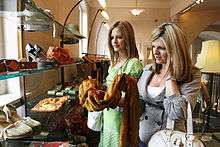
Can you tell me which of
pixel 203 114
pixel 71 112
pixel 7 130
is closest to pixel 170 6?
pixel 203 114

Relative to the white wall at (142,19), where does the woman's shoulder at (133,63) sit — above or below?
below

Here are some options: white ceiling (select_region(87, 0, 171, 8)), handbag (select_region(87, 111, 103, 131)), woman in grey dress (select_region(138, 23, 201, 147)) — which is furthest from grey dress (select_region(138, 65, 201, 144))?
white ceiling (select_region(87, 0, 171, 8))

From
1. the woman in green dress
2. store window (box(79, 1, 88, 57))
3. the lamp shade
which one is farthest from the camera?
store window (box(79, 1, 88, 57))

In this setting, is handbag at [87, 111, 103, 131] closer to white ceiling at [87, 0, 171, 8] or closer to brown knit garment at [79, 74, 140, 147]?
brown knit garment at [79, 74, 140, 147]

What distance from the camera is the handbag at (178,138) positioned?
1.02 meters

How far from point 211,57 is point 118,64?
105cm

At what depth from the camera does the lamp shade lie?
217 cm

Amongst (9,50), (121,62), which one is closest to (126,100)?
(121,62)

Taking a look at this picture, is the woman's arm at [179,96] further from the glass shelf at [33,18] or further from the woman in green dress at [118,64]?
the glass shelf at [33,18]

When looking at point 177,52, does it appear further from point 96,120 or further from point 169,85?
point 96,120

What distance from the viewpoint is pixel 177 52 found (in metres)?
1.21

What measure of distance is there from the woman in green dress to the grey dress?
3.6 inches

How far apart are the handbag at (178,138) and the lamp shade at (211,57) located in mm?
1196

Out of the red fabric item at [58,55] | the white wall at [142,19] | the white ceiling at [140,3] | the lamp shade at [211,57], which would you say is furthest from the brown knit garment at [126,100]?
the white ceiling at [140,3]
